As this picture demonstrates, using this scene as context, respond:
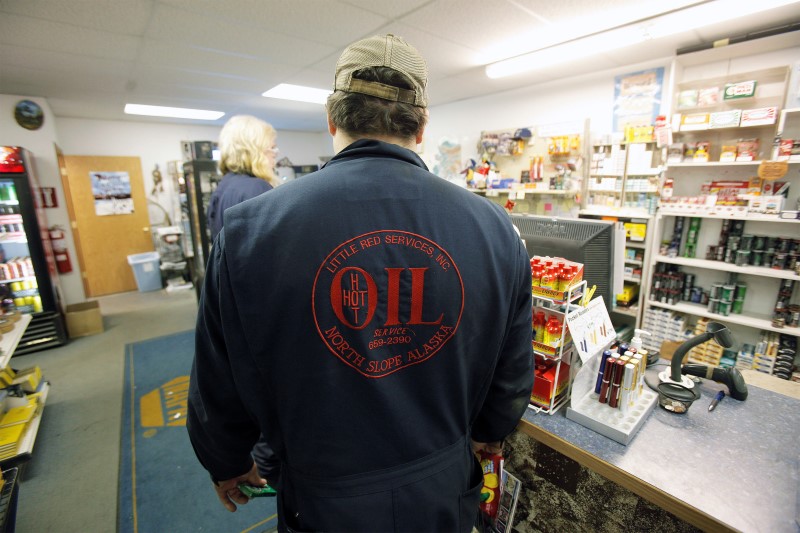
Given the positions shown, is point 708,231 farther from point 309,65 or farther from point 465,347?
point 309,65

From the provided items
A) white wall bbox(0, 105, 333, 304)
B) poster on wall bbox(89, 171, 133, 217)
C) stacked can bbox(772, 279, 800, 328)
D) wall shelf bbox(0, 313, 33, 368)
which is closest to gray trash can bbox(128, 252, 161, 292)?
poster on wall bbox(89, 171, 133, 217)

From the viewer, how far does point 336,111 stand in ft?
2.68

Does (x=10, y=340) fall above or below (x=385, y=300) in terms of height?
below

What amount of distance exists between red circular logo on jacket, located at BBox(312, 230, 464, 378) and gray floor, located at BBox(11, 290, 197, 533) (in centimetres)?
217

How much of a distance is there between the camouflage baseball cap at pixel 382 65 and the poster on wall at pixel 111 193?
22.5ft

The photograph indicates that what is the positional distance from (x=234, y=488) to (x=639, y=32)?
3.57m

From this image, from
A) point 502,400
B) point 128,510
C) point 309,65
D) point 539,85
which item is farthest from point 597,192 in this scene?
point 128,510

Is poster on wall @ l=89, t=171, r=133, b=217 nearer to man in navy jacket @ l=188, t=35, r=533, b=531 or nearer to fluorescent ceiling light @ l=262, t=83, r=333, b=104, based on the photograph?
fluorescent ceiling light @ l=262, t=83, r=333, b=104

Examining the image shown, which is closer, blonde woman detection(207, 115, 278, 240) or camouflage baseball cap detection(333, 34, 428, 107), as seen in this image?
camouflage baseball cap detection(333, 34, 428, 107)

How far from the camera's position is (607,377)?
4.15 ft

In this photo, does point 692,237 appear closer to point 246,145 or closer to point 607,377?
point 607,377

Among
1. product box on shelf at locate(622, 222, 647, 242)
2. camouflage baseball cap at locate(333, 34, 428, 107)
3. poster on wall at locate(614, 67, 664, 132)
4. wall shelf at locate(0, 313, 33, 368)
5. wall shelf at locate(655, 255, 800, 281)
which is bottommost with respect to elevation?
wall shelf at locate(0, 313, 33, 368)

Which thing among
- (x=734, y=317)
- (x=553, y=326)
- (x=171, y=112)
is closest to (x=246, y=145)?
(x=553, y=326)

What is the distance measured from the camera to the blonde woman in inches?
92.4
